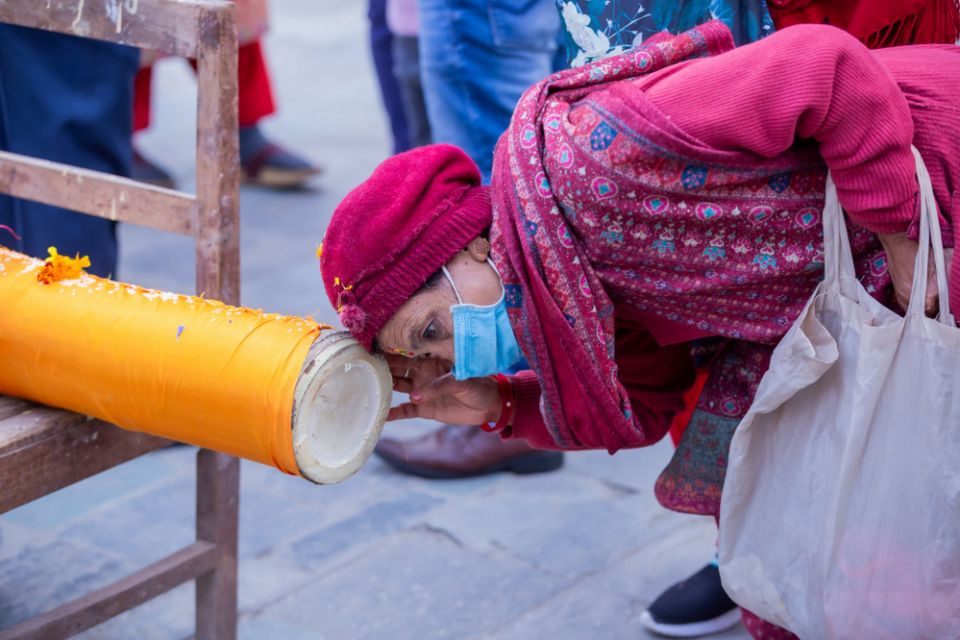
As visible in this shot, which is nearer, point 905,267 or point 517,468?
point 905,267

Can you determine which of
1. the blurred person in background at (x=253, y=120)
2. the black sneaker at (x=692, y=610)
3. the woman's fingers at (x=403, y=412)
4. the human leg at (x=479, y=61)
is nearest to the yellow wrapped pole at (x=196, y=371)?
the woman's fingers at (x=403, y=412)

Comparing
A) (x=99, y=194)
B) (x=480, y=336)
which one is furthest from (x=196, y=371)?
(x=99, y=194)

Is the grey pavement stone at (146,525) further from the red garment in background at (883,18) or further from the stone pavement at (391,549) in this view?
the red garment in background at (883,18)

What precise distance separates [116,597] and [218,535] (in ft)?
0.66

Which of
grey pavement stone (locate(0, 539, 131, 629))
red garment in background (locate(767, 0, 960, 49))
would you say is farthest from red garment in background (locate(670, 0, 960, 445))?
grey pavement stone (locate(0, 539, 131, 629))

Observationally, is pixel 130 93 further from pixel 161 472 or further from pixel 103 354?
pixel 103 354

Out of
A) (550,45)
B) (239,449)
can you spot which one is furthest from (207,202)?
(550,45)

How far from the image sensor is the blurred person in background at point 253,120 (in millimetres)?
4516

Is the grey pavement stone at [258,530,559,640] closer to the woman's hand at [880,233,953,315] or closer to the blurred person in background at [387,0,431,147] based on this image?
the woman's hand at [880,233,953,315]

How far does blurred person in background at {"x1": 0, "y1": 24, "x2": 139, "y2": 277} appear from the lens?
8.91 ft

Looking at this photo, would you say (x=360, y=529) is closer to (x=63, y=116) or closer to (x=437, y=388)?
(x=437, y=388)

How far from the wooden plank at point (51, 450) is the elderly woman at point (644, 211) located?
0.49m

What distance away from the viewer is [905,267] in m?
1.56

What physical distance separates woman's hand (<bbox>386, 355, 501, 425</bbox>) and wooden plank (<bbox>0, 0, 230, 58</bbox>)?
1.98ft
